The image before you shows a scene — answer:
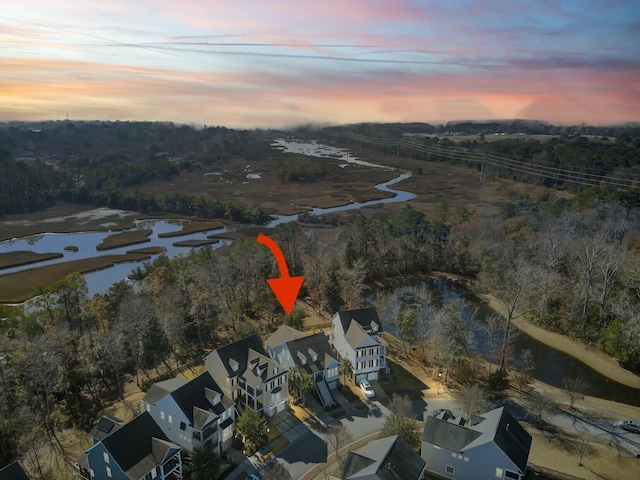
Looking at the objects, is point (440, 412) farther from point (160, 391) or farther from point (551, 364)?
point (160, 391)

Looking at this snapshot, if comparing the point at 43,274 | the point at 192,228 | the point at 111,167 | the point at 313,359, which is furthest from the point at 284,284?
the point at 111,167

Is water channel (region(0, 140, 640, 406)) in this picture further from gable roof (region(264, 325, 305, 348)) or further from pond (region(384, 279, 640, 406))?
gable roof (region(264, 325, 305, 348))

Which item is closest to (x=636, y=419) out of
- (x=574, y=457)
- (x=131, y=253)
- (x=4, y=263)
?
(x=574, y=457)

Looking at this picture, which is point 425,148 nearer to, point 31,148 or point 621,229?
point 621,229

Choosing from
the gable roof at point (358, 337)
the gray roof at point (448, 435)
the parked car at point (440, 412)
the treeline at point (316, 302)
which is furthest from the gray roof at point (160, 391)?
the parked car at point (440, 412)

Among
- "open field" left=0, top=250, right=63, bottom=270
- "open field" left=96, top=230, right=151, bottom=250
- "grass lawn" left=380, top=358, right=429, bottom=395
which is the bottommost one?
"open field" left=0, top=250, right=63, bottom=270

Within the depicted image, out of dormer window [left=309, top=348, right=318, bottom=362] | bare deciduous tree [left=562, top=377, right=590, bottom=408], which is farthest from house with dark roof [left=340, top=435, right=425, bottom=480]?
bare deciduous tree [left=562, top=377, right=590, bottom=408]
